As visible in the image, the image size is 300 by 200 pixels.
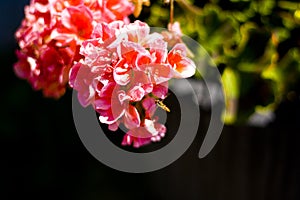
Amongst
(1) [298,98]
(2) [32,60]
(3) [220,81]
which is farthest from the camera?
(1) [298,98]

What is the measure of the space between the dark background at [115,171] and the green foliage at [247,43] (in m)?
0.10

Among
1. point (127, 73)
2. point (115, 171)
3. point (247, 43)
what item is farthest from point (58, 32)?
point (115, 171)

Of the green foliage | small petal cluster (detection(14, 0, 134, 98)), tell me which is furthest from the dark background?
small petal cluster (detection(14, 0, 134, 98))

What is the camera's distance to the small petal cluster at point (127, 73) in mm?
767

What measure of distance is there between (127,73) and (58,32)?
0.64ft

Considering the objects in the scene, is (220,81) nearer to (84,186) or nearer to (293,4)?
(293,4)

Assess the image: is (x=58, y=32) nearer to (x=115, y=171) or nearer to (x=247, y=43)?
(x=247, y=43)

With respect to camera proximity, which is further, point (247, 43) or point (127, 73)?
point (247, 43)

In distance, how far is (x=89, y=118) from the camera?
936 millimetres

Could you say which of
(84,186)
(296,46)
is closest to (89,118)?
(296,46)

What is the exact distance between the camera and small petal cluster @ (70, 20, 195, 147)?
0.77 metres

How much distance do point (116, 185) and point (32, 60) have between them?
1.16 metres

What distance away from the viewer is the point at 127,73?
2.52ft

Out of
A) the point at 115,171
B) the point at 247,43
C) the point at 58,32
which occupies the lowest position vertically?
the point at 115,171
